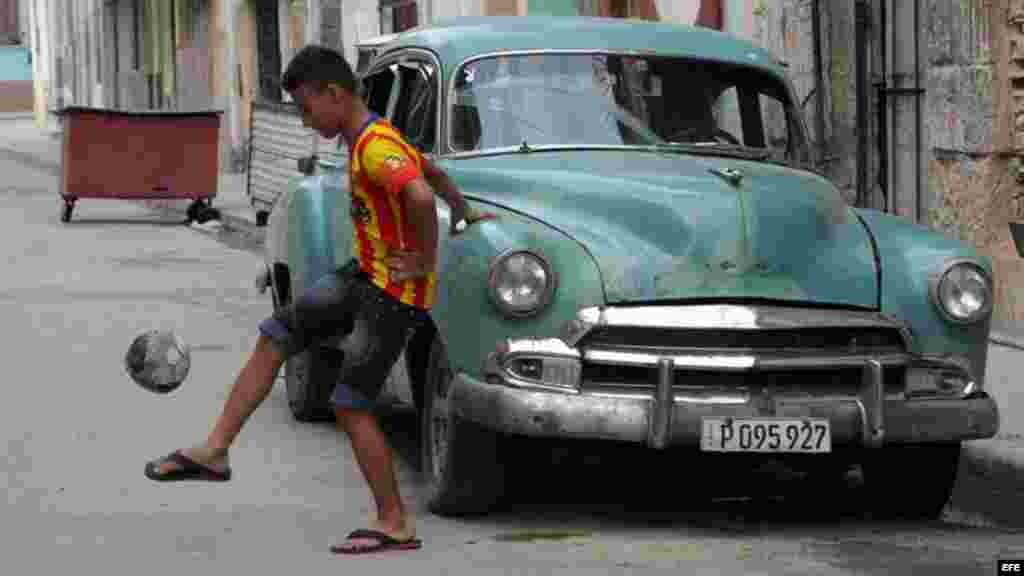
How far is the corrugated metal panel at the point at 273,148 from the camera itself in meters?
22.2

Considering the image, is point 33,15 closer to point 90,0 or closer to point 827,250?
point 90,0

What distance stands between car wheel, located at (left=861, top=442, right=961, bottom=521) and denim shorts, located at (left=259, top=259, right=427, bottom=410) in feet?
5.71

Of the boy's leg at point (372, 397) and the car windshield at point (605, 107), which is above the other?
the car windshield at point (605, 107)

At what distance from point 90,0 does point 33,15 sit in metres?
17.6

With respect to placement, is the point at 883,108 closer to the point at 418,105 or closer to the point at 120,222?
the point at 418,105

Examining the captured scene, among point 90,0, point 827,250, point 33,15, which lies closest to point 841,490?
point 827,250

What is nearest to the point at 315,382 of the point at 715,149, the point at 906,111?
the point at 715,149

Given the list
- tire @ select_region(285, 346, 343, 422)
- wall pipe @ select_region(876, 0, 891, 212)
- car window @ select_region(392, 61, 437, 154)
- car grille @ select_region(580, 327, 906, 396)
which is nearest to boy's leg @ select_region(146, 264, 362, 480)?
car grille @ select_region(580, 327, 906, 396)

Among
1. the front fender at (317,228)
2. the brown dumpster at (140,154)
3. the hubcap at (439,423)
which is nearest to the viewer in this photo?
the hubcap at (439,423)

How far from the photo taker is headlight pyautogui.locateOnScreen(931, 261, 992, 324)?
26.4 ft

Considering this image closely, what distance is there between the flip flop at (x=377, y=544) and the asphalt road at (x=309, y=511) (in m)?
0.05

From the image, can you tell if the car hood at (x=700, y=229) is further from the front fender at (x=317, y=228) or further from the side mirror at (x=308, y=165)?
the side mirror at (x=308, y=165)

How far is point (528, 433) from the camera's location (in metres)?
7.69

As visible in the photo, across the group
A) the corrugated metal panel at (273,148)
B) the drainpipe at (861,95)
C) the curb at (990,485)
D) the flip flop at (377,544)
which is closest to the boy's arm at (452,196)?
the flip flop at (377,544)
